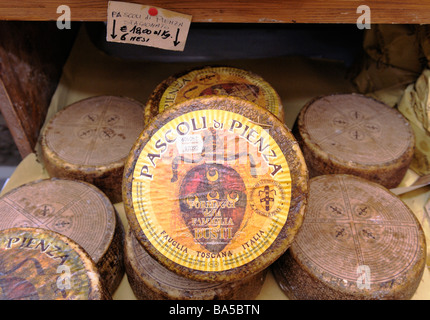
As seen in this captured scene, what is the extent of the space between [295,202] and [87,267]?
0.68 metres

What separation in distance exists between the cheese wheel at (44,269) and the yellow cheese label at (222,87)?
795 millimetres

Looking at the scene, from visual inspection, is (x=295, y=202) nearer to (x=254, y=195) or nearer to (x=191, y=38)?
(x=254, y=195)

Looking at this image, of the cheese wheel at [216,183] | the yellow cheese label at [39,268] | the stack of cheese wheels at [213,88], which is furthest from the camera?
the stack of cheese wheels at [213,88]

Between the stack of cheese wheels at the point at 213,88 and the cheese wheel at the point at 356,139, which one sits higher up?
the stack of cheese wheels at the point at 213,88

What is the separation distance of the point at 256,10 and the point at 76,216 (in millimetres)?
1087

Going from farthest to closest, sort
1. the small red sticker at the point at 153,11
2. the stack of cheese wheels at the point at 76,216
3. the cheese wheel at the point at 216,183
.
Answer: the stack of cheese wheels at the point at 76,216 → the small red sticker at the point at 153,11 → the cheese wheel at the point at 216,183

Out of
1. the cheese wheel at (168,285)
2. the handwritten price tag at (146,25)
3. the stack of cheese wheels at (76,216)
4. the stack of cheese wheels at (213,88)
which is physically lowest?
the cheese wheel at (168,285)

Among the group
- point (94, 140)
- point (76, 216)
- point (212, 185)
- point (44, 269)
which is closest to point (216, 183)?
point (212, 185)

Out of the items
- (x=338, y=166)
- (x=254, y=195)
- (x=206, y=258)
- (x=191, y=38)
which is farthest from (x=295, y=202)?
(x=191, y=38)

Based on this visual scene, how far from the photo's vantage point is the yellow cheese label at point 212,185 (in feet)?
4.21

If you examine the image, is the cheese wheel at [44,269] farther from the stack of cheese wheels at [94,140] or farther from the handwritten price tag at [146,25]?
the handwritten price tag at [146,25]

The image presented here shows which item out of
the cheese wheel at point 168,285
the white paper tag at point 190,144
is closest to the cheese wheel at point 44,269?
the cheese wheel at point 168,285

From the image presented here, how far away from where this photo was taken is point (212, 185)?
132cm

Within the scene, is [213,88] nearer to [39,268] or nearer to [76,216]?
[76,216]
